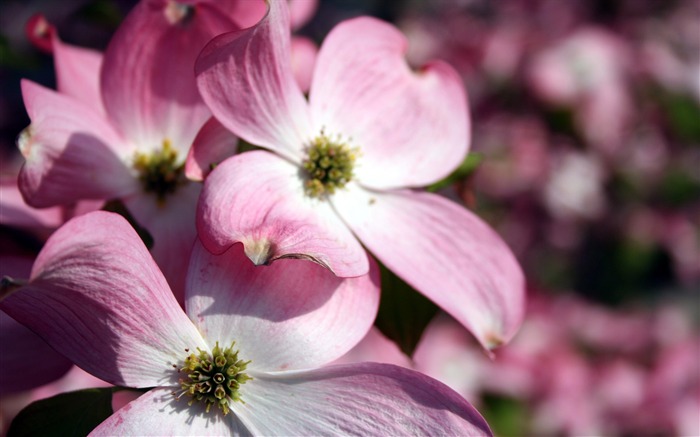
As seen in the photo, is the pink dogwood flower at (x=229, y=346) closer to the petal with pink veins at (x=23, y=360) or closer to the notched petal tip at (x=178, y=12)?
the petal with pink veins at (x=23, y=360)

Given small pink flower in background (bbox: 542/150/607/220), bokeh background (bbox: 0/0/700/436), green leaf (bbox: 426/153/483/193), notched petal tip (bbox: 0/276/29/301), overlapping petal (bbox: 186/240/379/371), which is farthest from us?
small pink flower in background (bbox: 542/150/607/220)

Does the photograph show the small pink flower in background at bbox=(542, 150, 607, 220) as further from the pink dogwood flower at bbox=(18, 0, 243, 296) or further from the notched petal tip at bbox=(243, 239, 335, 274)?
the notched petal tip at bbox=(243, 239, 335, 274)

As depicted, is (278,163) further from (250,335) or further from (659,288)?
(659,288)

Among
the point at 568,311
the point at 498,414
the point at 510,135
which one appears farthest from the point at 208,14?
the point at 568,311

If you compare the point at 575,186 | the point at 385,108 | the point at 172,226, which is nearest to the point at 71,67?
the point at 172,226

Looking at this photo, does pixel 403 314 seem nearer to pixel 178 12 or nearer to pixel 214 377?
pixel 214 377

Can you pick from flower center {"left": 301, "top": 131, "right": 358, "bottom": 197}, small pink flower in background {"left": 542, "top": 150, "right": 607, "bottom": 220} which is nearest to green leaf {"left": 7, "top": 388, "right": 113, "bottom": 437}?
flower center {"left": 301, "top": 131, "right": 358, "bottom": 197}
